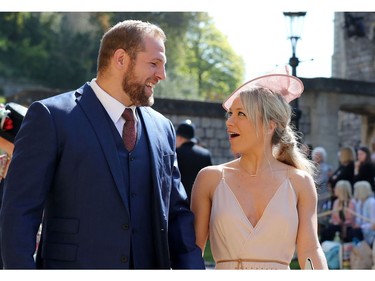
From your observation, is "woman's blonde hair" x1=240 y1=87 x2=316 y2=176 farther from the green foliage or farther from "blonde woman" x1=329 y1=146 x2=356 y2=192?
the green foliage

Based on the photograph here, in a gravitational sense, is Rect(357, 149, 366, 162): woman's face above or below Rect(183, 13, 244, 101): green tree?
below

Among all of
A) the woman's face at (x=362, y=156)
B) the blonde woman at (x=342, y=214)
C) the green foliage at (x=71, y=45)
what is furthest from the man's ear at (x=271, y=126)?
the green foliage at (x=71, y=45)

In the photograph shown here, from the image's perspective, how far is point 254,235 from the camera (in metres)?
4.67

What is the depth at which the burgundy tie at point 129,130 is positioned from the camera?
430 cm

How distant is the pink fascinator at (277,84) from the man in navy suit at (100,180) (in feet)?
2.05

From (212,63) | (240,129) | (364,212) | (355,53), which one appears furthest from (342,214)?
(212,63)

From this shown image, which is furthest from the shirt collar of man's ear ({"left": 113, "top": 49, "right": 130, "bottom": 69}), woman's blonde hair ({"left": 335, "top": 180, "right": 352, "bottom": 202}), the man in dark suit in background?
woman's blonde hair ({"left": 335, "top": 180, "right": 352, "bottom": 202})

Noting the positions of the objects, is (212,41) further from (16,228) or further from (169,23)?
(16,228)

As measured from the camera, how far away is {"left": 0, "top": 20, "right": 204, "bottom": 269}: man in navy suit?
400cm

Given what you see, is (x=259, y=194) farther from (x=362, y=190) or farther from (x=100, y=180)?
(x=362, y=190)

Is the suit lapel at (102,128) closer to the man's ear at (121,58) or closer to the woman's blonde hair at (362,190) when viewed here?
the man's ear at (121,58)

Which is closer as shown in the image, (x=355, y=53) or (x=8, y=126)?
(x=8, y=126)

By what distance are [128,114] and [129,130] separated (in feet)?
0.25

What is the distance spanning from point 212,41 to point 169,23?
1008cm
